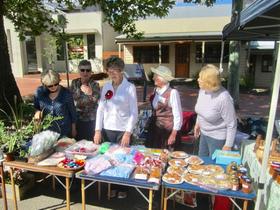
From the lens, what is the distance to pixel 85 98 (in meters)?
3.61

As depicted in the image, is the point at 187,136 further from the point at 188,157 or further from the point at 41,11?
the point at 41,11

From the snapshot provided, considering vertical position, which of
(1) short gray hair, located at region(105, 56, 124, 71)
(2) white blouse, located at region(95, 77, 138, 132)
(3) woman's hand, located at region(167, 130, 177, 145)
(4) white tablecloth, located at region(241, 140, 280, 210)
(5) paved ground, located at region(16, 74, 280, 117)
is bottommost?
(5) paved ground, located at region(16, 74, 280, 117)

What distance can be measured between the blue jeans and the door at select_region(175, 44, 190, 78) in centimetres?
1488

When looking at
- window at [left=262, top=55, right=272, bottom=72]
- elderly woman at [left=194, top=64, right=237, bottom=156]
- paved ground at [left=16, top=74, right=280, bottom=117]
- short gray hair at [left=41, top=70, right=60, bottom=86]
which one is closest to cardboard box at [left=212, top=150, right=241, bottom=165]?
elderly woman at [left=194, top=64, right=237, bottom=156]

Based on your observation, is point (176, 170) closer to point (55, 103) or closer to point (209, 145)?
point (209, 145)

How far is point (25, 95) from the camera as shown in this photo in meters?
11.6

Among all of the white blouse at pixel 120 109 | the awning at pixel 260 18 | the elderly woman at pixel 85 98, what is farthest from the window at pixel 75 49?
the white blouse at pixel 120 109

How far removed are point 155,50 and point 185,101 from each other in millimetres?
8305

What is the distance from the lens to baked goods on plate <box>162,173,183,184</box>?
2.35 meters

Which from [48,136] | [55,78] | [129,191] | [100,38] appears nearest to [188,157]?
[129,191]

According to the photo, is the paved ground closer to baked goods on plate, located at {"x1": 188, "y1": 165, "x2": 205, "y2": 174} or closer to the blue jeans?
the blue jeans

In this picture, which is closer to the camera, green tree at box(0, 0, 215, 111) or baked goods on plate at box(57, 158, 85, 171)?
baked goods on plate at box(57, 158, 85, 171)

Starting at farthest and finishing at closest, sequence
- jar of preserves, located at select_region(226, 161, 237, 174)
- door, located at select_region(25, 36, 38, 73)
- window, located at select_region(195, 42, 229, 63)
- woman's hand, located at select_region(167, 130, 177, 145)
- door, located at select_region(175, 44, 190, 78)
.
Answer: door, located at select_region(25, 36, 38, 73)
door, located at select_region(175, 44, 190, 78)
window, located at select_region(195, 42, 229, 63)
woman's hand, located at select_region(167, 130, 177, 145)
jar of preserves, located at select_region(226, 161, 237, 174)

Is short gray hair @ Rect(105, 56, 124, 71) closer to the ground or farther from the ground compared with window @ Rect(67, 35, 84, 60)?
closer to the ground
